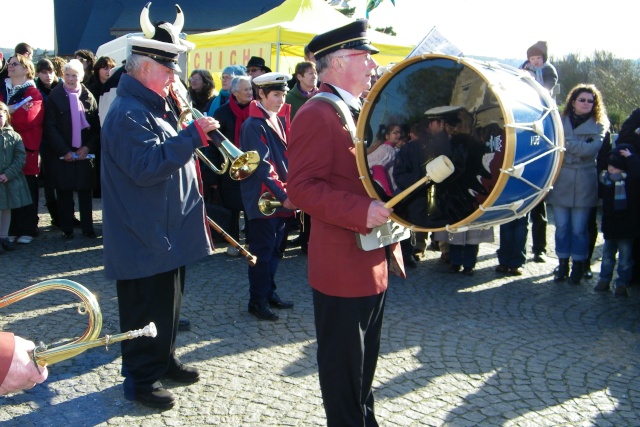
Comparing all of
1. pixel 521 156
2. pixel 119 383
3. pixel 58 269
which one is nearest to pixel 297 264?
pixel 58 269

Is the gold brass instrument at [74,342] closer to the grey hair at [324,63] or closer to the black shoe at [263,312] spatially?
the grey hair at [324,63]

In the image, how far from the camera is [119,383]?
4.01 meters

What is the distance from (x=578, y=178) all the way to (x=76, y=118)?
17.2 feet

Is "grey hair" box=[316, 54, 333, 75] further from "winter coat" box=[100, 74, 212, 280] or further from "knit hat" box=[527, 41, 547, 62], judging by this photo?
"knit hat" box=[527, 41, 547, 62]

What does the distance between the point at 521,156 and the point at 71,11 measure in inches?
879

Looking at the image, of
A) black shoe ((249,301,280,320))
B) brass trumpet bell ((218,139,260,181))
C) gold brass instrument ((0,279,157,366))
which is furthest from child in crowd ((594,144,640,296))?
gold brass instrument ((0,279,157,366))

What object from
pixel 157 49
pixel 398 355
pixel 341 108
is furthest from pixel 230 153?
A: pixel 398 355

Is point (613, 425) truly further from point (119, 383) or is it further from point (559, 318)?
point (119, 383)

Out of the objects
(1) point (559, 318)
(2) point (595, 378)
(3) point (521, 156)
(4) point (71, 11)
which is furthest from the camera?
(4) point (71, 11)

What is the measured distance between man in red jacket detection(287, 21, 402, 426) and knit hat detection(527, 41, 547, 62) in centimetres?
469

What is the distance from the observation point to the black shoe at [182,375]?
4.02m

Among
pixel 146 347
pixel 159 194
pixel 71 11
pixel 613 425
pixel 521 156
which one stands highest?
pixel 71 11

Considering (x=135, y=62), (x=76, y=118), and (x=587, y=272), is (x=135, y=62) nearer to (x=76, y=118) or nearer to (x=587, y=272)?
(x=76, y=118)

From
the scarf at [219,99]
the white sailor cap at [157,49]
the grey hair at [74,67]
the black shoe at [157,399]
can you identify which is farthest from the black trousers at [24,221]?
the white sailor cap at [157,49]
